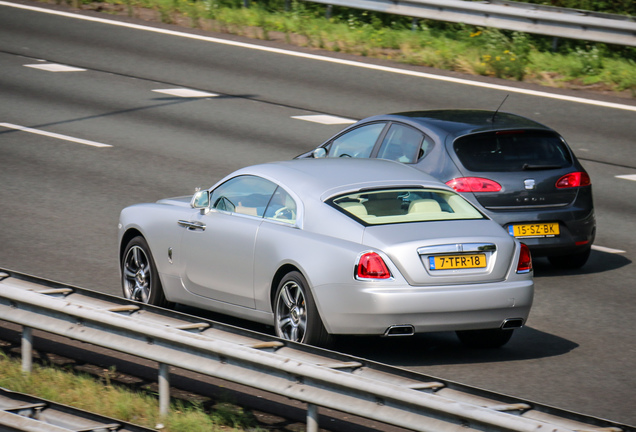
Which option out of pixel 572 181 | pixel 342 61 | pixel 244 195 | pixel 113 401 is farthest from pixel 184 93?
pixel 113 401

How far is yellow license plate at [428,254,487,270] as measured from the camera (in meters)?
7.70

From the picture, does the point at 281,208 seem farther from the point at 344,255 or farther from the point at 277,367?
the point at 277,367

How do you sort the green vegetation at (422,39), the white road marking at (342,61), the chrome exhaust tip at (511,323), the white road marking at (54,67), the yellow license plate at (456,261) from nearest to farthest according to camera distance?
the yellow license plate at (456,261) < the chrome exhaust tip at (511,323) < the white road marking at (342,61) < the green vegetation at (422,39) < the white road marking at (54,67)

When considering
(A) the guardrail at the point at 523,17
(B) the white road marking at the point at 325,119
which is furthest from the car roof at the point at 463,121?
(A) the guardrail at the point at 523,17

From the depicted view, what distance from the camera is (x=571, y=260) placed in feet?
36.9

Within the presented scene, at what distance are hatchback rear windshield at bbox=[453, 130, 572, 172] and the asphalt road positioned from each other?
1135mm

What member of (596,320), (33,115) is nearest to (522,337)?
(596,320)

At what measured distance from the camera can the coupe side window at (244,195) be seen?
8656 millimetres

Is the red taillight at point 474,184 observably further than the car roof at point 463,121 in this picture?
No

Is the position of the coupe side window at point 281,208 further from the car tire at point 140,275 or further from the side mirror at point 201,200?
the car tire at point 140,275

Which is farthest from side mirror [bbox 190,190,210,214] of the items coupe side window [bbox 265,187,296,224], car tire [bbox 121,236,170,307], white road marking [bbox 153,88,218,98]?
white road marking [bbox 153,88,218,98]

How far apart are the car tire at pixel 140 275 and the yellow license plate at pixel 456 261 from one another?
2751 millimetres

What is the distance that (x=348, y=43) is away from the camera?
2281 cm

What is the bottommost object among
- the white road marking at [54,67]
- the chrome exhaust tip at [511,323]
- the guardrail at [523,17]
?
the white road marking at [54,67]
